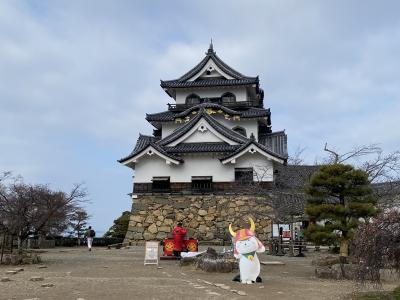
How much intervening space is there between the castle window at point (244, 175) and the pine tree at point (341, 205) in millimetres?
13662

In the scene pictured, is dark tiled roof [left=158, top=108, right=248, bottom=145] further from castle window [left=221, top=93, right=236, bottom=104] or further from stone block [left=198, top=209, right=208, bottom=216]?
stone block [left=198, top=209, right=208, bottom=216]

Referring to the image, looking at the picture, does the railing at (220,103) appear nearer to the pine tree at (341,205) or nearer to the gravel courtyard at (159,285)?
the gravel courtyard at (159,285)

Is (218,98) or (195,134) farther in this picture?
(218,98)

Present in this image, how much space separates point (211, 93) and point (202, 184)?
807 cm

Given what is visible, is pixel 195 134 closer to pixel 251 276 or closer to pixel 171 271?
pixel 171 271

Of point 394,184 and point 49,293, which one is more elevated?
point 394,184

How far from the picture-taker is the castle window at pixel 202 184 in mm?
27234

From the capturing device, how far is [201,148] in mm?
27469

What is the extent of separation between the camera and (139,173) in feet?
92.5

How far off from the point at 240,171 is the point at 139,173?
6.61 m

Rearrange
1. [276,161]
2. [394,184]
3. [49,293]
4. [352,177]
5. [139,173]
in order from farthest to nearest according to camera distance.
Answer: [139,173]
[276,161]
[394,184]
[352,177]
[49,293]

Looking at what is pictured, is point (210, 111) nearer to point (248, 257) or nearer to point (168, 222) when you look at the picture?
point (168, 222)

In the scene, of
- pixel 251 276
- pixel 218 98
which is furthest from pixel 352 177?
pixel 218 98

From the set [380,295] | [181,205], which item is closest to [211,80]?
[181,205]
